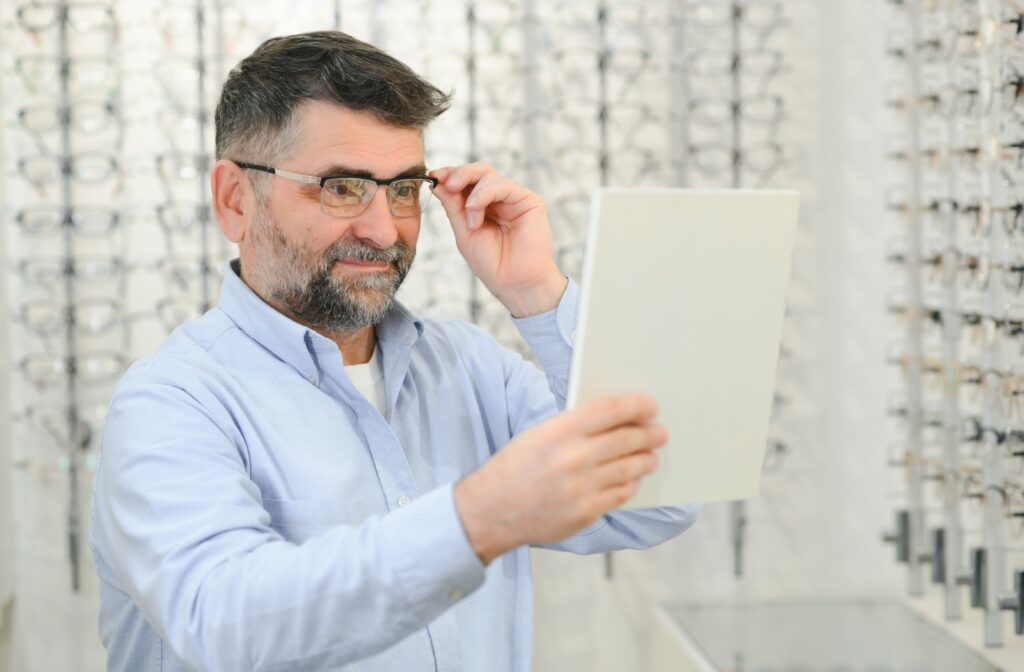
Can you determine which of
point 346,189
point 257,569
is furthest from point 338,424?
point 257,569

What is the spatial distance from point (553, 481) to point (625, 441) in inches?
3.9

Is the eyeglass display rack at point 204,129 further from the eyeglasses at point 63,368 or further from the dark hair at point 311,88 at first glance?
the dark hair at point 311,88

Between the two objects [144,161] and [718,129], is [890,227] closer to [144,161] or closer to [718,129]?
[718,129]

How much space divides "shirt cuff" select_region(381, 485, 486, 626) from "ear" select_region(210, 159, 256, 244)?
719 mm

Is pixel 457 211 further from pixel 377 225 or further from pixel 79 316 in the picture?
pixel 79 316

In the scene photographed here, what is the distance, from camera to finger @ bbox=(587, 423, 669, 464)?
3.74ft

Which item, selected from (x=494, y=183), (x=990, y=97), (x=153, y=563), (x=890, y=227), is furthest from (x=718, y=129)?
(x=153, y=563)

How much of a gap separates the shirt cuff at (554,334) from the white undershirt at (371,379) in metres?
0.22

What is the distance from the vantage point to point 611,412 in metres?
1.16

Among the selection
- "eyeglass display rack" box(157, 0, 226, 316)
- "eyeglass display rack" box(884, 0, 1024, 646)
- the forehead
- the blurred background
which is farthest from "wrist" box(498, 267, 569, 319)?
"eyeglass display rack" box(157, 0, 226, 316)

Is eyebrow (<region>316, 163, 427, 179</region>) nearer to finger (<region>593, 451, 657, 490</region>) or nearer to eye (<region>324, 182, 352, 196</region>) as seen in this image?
eye (<region>324, 182, 352, 196</region>)

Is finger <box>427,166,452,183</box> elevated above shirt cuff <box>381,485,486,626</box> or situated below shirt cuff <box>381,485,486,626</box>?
above

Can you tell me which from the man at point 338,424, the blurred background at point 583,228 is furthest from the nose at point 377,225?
the blurred background at point 583,228

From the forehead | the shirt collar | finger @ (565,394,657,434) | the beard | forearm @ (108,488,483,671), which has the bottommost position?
forearm @ (108,488,483,671)
